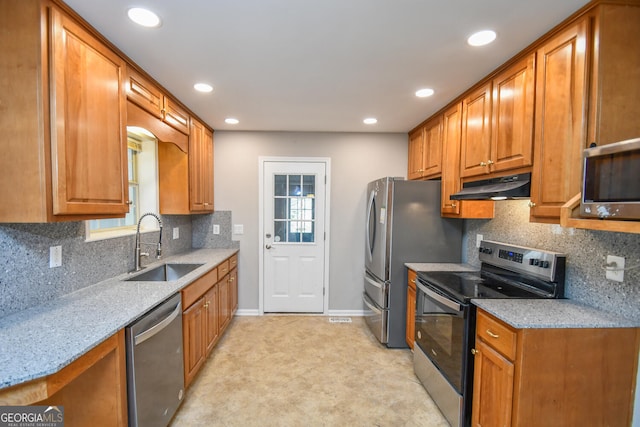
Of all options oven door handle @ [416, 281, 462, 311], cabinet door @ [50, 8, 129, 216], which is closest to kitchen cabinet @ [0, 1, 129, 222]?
cabinet door @ [50, 8, 129, 216]

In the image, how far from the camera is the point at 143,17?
1.38 metres

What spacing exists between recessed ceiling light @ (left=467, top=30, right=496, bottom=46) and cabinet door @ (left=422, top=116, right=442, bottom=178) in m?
1.14

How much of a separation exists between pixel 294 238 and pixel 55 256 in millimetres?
2333

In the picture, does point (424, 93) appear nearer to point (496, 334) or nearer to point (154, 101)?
point (496, 334)

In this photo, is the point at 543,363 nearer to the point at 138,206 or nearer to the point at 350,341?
the point at 350,341

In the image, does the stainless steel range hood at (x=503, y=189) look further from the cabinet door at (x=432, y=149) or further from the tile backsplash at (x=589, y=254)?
the cabinet door at (x=432, y=149)

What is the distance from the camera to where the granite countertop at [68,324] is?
3.14 ft

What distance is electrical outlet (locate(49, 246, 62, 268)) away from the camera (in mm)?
1545

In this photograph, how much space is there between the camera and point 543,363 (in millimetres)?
1322

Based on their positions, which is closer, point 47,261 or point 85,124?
point 85,124

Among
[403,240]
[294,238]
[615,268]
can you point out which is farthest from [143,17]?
[615,268]

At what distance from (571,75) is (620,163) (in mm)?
579

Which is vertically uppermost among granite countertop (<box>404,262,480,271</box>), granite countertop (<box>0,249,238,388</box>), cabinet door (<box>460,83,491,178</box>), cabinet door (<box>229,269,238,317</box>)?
cabinet door (<box>460,83,491,178</box>)

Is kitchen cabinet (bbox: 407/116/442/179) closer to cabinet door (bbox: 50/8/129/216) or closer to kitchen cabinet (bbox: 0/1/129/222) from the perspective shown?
cabinet door (bbox: 50/8/129/216)
